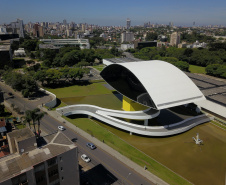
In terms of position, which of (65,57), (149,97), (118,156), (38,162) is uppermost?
(65,57)

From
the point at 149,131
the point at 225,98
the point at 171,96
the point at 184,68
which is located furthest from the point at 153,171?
the point at 184,68

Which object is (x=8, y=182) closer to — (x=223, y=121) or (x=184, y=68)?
(x=223, y=121)

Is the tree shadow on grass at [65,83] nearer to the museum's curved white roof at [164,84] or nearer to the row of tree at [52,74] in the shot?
the row of tree at [52,74]

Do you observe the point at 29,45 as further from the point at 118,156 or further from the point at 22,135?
the point at 22,135

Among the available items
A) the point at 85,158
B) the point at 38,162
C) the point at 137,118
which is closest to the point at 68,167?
the point at 38,162

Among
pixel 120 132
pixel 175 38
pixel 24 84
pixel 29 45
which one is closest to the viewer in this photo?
pixel 120 132

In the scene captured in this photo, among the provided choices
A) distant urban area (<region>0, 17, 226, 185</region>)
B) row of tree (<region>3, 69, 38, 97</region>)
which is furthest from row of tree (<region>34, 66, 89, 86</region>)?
row of tree (<region>3, 69, 38, 97</region>)

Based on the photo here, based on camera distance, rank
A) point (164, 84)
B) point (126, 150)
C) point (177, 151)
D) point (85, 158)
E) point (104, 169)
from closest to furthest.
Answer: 1. point (104, 169)
2. point (85, 158)
3. point (126, 150)
4. point (177, 151)
5. point (164, 84)

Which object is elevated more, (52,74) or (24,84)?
(52,74)
